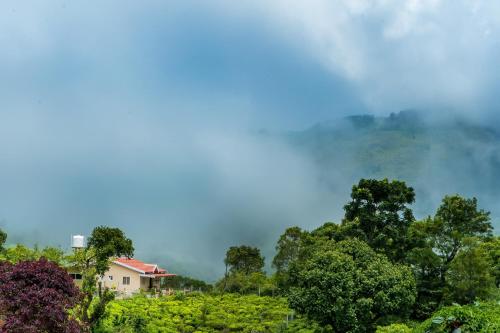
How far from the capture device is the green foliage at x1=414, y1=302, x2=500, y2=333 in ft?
23.3

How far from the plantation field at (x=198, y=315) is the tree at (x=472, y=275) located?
909 cm

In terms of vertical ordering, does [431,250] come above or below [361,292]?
above

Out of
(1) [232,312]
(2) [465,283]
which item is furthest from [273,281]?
(2) [465,283]

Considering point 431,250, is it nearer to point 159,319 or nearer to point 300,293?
point 300,293

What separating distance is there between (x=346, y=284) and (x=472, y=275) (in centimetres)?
721

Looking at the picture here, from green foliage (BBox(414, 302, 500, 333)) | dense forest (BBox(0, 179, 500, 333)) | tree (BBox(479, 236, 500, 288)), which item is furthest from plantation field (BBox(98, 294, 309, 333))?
green foliage (BBox(414, 302, 500, 333))

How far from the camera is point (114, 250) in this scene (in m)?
36.8

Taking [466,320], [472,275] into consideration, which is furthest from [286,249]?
[466,320]

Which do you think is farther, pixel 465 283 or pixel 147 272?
pixel 147 272

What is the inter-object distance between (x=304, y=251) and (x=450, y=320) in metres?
25.6

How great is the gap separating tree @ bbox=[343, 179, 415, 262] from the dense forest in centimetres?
6

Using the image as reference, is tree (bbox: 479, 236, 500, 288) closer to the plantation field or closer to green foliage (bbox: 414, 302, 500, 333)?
the plantation field

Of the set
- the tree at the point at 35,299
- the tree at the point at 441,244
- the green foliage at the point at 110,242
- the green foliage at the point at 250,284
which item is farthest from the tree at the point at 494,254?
the green foliage at the point at 110,242

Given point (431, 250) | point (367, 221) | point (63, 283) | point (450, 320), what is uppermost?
point (367, 221)
